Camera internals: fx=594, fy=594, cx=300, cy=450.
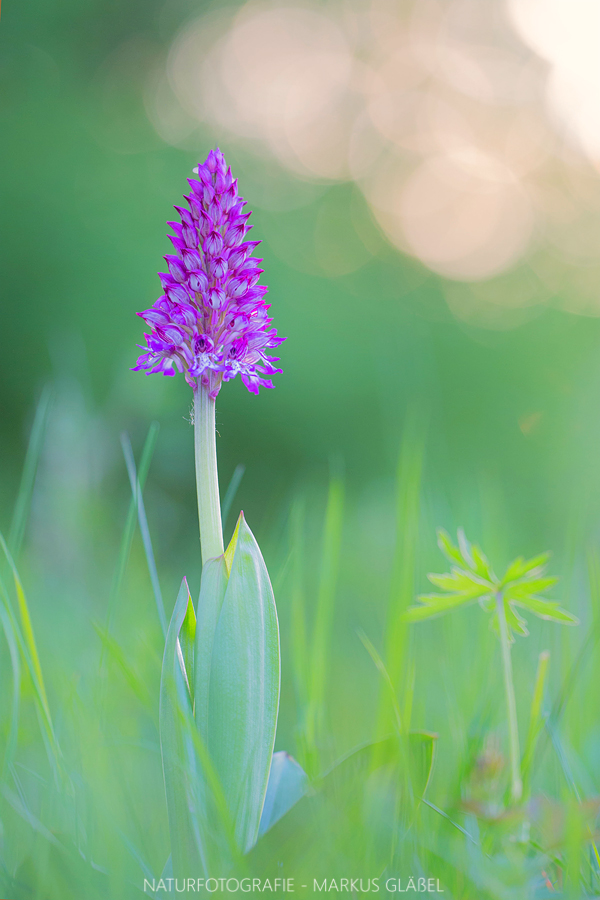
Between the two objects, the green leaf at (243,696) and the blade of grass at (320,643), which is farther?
the blade of grass at (320,643)

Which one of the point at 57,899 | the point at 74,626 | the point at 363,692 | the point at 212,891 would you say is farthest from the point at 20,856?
the point at 74,626

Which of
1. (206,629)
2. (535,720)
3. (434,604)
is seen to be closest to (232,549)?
(206,629)

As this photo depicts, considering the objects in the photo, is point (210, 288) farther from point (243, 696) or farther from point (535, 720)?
point (535, 720)

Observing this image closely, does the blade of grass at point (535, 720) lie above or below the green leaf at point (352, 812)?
above

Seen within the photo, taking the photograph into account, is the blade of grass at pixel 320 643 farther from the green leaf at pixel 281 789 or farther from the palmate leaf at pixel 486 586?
the palmate leaf at pixel 486 586

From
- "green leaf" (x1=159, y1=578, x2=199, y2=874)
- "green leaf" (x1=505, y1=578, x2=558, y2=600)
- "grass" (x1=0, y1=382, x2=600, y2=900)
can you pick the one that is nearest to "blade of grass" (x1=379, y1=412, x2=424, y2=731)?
"grass" (x1=0, y1=382, x2=600, y2=900)

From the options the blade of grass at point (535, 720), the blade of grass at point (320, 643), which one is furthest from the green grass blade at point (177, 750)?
the blade of grass at point (535, 720)
